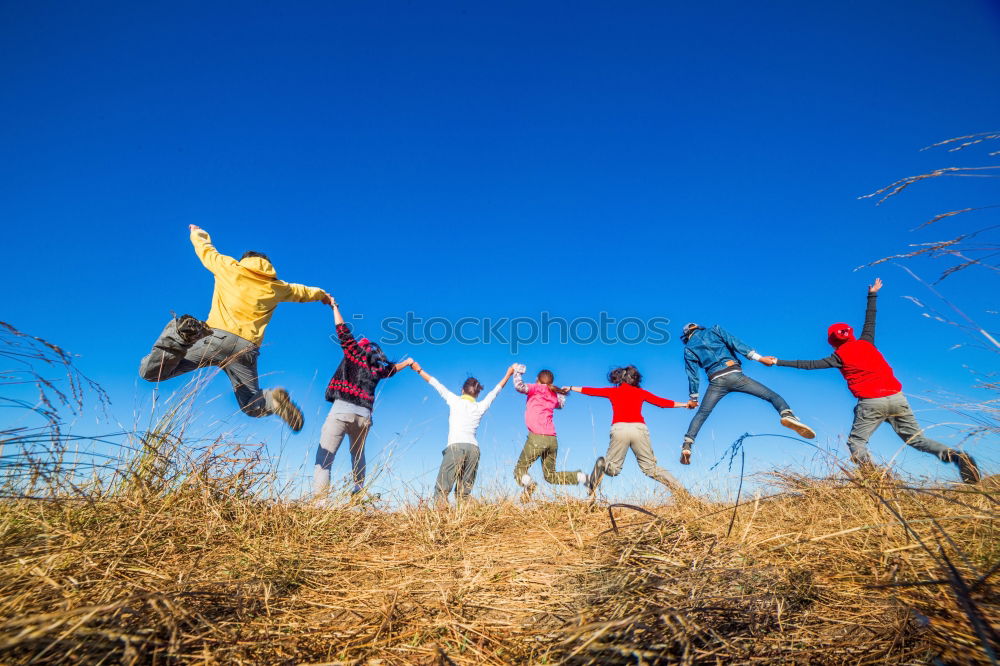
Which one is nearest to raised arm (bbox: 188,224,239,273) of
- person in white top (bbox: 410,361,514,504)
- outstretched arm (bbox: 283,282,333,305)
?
outstretched arm (bbox: 283,282,333,305)

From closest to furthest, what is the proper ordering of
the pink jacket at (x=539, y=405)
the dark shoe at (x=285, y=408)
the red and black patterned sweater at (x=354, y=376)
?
1. the dark shoe at (x=285, y=408)
2. the red and black patterned sweater at (x=354, y=376)
3. the pink jacket at (x=539, y=405)

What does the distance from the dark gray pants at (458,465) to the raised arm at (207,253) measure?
12.3ft

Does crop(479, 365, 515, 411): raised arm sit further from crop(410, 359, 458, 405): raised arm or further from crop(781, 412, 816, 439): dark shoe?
crop(781, 412, 816, 439): dark shoe

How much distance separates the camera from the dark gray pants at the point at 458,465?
20.5 feet

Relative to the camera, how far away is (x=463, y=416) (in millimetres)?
6684

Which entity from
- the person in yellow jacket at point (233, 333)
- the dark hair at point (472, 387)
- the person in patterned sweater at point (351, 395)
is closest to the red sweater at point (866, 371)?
the dark hair at point (472, 387)

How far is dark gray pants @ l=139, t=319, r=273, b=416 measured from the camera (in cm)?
462

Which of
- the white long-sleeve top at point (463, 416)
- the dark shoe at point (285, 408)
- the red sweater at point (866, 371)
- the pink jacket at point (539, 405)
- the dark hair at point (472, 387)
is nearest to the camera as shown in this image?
the dark shoe at point (285, 408)

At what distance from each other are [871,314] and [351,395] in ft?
23.7

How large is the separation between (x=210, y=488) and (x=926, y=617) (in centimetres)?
332

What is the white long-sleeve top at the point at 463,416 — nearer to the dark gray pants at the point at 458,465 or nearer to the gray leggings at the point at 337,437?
the dark gray pants at the point at 458,465

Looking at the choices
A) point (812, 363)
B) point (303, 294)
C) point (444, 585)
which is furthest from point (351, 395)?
point (812, 363)

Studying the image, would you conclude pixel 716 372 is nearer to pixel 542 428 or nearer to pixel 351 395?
pixel 542 428

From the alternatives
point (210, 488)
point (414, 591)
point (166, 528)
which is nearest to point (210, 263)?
point (210, 488)
